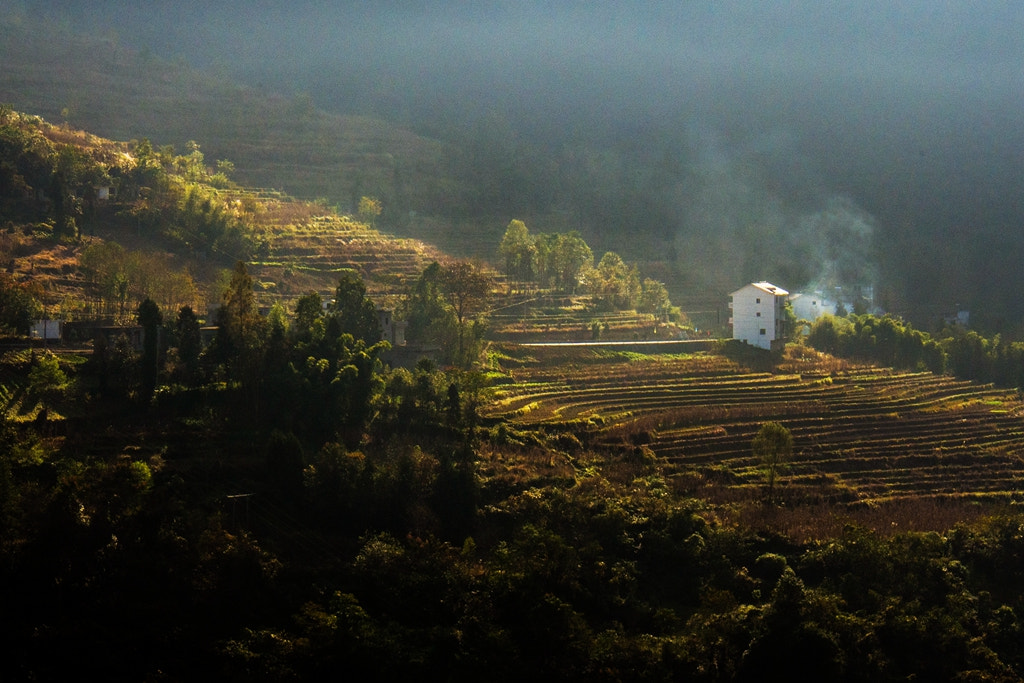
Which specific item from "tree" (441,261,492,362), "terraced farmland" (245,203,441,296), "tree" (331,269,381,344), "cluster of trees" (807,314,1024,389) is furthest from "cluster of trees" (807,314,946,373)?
"tree" (331,269,381,344)

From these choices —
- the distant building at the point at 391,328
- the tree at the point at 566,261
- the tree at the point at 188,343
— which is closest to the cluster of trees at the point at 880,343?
the tree at the point at 566,261

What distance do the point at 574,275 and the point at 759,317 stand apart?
976 centimetres

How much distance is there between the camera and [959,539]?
23.0 m

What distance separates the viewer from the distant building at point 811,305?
165 feet

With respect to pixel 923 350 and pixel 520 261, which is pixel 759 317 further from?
pixel 520 261

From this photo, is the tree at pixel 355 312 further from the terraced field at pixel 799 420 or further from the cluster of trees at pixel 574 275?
the cluster of trees at pixel 574 275

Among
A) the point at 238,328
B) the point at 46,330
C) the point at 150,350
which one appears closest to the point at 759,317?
the point at 238,328

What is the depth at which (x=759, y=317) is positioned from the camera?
128ft

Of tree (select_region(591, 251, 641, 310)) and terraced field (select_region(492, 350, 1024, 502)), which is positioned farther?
tree (select_region(591, 251, 641, 310))

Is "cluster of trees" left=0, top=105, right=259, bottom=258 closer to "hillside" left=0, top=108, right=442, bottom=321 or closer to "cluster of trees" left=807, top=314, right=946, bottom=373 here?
"hillside" left=0, top=108, right=442, bottom=321

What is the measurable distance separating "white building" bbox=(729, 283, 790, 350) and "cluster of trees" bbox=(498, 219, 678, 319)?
6.41 metres

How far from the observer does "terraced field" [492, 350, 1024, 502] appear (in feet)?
86.5

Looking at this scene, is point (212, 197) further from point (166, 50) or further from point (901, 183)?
point (166, 50)

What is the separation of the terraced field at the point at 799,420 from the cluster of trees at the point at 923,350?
1.88 meters
